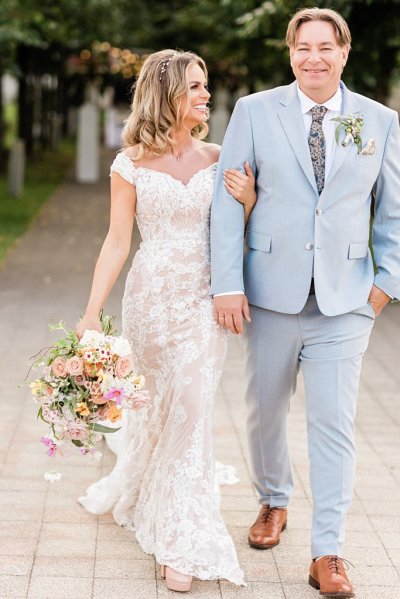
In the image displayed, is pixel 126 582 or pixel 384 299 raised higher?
pixel 384 299

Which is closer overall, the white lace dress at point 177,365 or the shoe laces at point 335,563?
the shoe laces at point 335,563

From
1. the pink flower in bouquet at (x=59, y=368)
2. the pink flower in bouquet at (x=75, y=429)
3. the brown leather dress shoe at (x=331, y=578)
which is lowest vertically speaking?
the brown leather dress shoe at (x=331, y=578)

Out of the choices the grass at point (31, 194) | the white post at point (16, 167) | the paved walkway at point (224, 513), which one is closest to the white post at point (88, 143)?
the grass at point (31, 194)

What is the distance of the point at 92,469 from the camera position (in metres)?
5.96

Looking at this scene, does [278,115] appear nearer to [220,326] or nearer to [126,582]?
[220,326]

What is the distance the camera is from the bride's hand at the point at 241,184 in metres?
4.40

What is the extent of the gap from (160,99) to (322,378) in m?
1.38

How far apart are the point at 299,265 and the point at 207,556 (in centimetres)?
129

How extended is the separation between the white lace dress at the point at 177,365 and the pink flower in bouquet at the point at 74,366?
52cm

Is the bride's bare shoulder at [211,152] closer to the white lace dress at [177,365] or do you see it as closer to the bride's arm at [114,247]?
the white lace dress at [177,365]

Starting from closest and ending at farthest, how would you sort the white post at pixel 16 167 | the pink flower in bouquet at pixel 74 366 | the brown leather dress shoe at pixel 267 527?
the pink flower in bouquet at pixel 74 366 → the brown leather dress shoe at pixel 267 527 → the white post at pixel 16 167

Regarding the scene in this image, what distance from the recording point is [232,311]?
14.7 feet

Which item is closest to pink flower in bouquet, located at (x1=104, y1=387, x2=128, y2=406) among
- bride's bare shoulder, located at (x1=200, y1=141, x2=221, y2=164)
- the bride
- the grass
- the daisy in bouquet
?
the daisy in bouquet

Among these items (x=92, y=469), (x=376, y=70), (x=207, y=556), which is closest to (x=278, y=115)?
(x=207, y=556)
